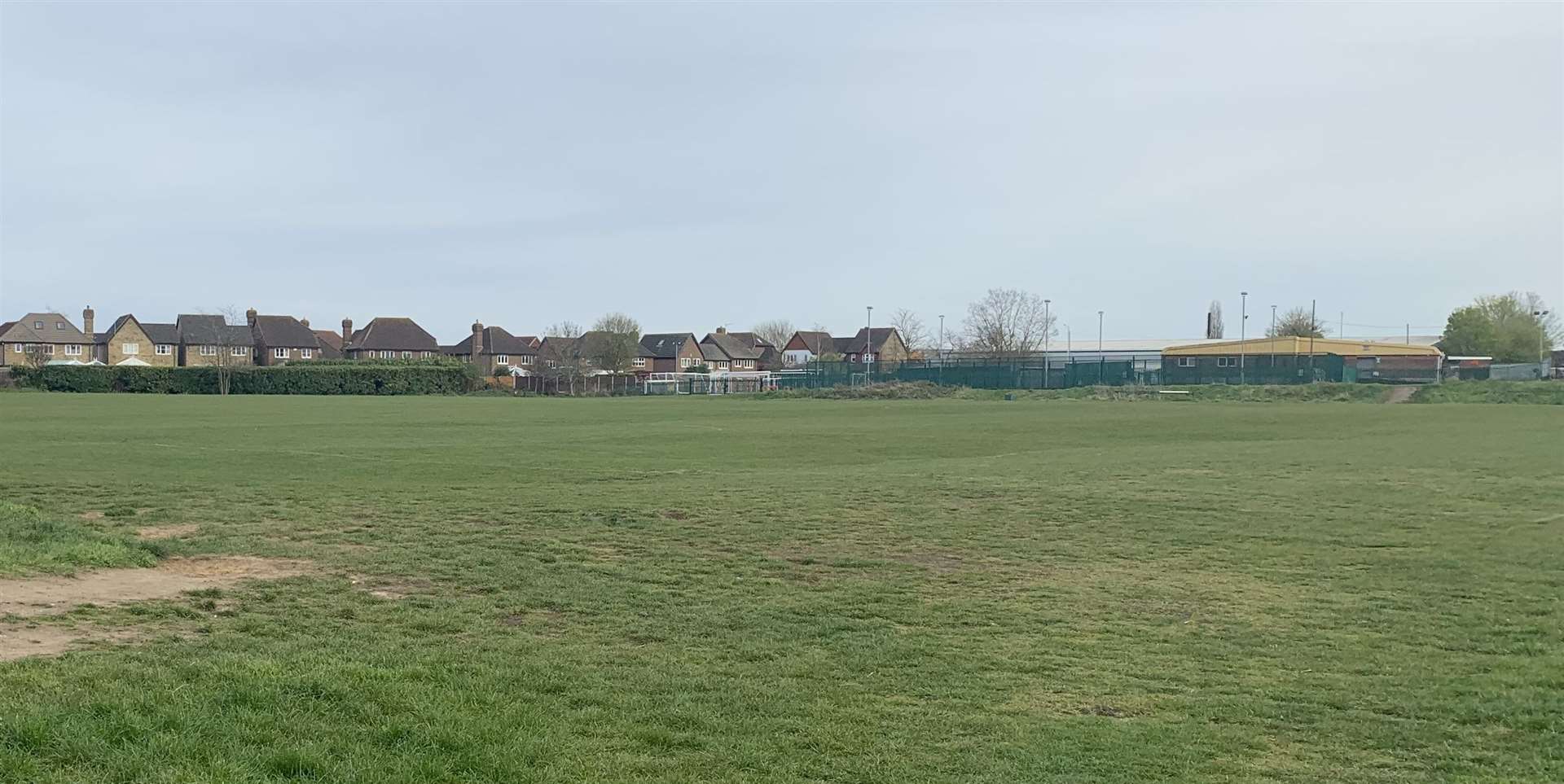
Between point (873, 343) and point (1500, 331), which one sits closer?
point (1500, 331)

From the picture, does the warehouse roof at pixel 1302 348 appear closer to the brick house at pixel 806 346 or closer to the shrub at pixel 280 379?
the brick house at pixel 806 346

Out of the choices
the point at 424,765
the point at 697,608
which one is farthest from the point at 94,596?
the point at 424,765

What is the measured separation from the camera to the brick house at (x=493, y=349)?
134m

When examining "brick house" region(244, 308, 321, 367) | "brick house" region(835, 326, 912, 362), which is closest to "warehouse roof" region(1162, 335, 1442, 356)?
A: "brick house" region(835, 326, 912, 362)

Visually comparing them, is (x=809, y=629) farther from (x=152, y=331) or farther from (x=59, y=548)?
(x=152, y=331)

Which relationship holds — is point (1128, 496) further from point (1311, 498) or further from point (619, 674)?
point (619, 674)

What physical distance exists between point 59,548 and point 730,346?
14204cm

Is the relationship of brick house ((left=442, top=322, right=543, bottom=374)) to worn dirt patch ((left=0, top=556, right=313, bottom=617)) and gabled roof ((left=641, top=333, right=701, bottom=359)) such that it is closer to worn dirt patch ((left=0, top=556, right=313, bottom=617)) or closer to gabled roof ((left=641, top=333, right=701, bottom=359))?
gabled roof ((left=641, top=333, right=701, bottom=359))

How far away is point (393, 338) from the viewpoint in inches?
5192

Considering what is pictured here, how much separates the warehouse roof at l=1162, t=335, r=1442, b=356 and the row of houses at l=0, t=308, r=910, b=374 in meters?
28.2

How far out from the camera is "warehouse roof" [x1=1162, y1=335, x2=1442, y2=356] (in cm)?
10800

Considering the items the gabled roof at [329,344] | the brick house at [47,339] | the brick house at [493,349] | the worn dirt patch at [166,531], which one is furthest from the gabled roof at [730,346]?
the worn dirt patch at [166,531]

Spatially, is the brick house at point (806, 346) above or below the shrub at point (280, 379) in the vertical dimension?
above

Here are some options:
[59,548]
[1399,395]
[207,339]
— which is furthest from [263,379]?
[59,548]
